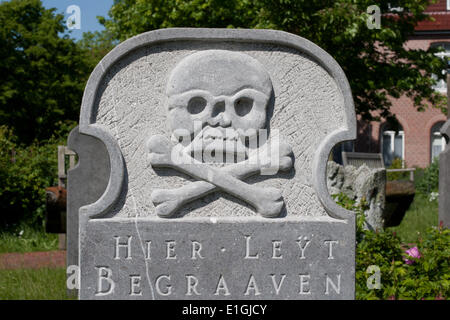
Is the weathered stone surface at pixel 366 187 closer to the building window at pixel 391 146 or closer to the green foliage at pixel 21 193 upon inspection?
the green foliage at pixel 21 193

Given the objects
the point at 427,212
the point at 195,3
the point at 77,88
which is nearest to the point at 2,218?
the point at 195,3

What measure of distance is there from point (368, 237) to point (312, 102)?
163cm

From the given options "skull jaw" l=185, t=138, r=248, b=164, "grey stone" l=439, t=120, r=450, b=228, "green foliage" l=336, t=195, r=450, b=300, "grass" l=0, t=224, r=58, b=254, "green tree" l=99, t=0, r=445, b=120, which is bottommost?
"grass" l=0, t=224, r=58, b=254

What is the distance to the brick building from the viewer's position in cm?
1955

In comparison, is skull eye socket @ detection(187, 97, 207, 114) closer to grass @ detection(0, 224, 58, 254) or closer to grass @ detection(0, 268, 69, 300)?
grass @ detection(0, 268, 69, 300)

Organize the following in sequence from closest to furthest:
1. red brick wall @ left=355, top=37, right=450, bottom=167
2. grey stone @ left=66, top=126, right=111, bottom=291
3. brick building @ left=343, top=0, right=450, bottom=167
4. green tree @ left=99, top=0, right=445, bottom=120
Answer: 1. grey stone @ left=66, top=126, right=111, bottom=291
2. green tree @ left=99, top=0, right=445, bottom=120
3. brick building @ left=343, top=0, right=450, bottom=167
4. red brick wall @ left=355, top=37, right=450, bottom=167

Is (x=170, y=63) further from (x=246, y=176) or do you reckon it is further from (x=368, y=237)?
(x=368, y=237)

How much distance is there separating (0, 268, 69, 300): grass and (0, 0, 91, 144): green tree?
14411mm

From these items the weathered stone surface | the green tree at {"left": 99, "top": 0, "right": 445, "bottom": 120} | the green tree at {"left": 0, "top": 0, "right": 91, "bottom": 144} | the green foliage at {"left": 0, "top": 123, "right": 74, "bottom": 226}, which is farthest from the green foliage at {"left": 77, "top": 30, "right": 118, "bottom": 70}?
the weathered stone surface

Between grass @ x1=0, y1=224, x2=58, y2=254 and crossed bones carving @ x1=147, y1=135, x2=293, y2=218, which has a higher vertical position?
crossed bones carving @ x1=147, y1=135, x2=293, y2=218

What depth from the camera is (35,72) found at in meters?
20.4

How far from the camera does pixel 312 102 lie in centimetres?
287

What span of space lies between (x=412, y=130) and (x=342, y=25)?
38.8ft

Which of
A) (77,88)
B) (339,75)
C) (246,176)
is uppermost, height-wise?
(77,88)
